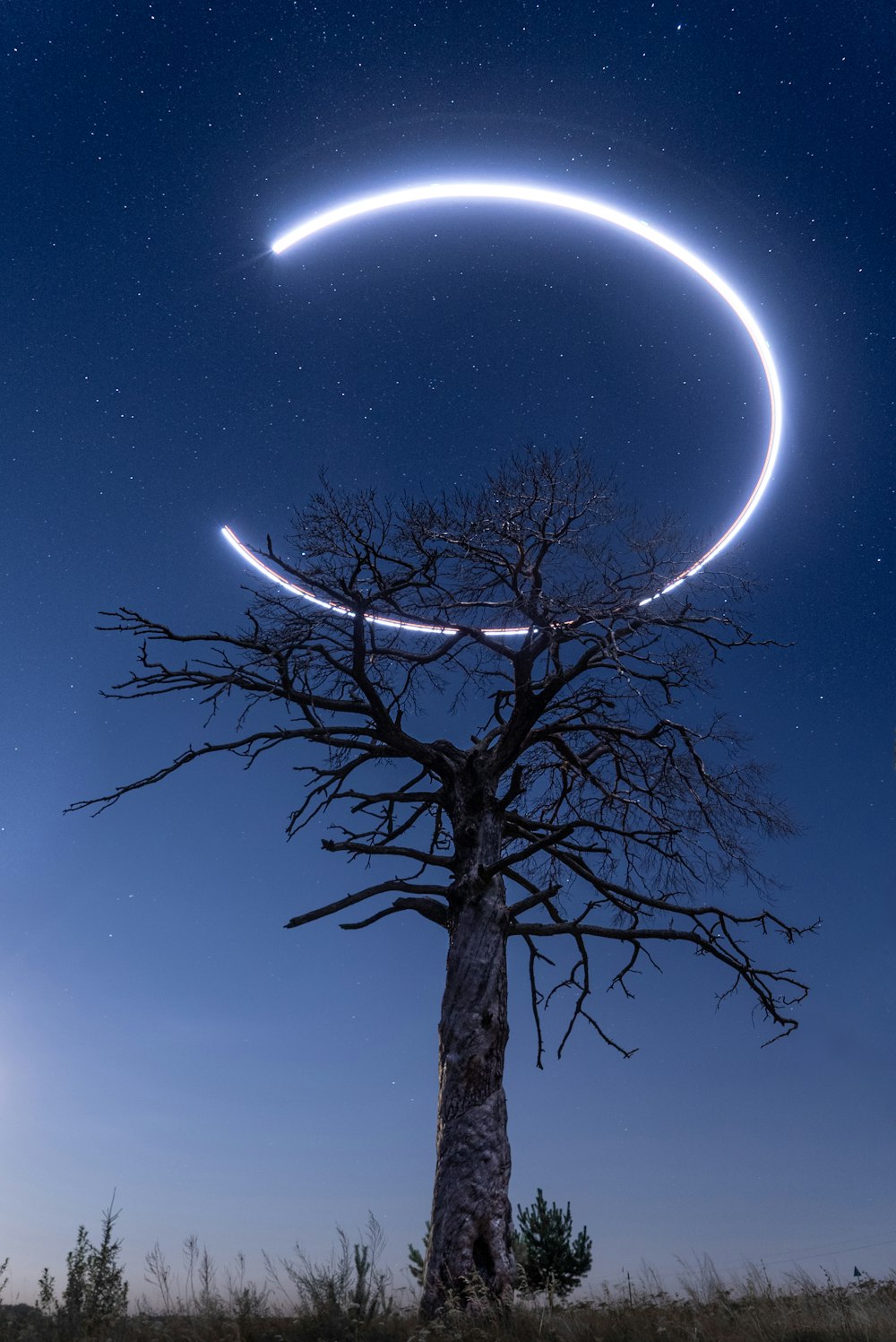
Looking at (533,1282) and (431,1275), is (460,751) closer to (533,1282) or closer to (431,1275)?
(431,1275)

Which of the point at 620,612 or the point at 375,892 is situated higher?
the point at 620,612

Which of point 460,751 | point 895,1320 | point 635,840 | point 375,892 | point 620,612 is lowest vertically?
point 895,1320

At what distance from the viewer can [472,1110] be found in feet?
33.5

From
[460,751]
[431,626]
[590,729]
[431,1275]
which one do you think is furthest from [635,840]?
[431,1275]

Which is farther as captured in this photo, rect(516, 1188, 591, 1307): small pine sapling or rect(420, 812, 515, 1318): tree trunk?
rect(516, 1188, 591, 1307): small pine sapling

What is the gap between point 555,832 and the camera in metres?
11.0

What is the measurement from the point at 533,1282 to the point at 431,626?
12423mm

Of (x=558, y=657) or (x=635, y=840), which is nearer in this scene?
(x=558, y=657)

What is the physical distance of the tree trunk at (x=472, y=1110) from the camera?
959cm

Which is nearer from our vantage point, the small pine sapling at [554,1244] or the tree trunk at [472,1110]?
the tree trunk at [472,1110]

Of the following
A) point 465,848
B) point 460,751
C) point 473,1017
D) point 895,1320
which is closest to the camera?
point 895,1320

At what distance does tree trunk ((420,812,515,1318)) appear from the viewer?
9586 mm

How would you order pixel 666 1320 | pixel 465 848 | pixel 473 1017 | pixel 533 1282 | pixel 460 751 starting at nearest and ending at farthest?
pixel 666 1320 < pixel 473 1017 < pixel 465 848 < pixel 460 751 < pixel 533 1282

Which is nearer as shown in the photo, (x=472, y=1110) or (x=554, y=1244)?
(x=472, y=1110)
